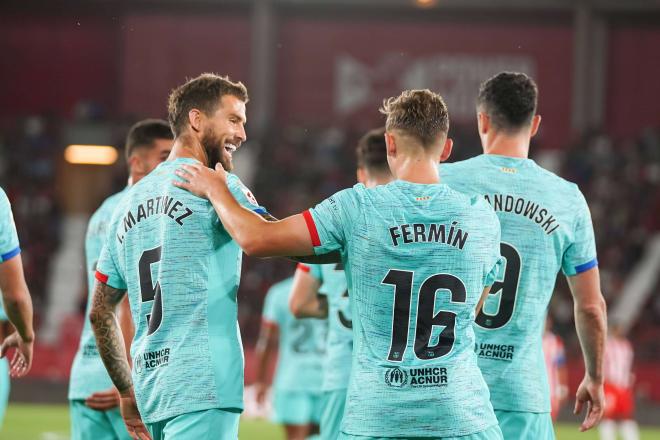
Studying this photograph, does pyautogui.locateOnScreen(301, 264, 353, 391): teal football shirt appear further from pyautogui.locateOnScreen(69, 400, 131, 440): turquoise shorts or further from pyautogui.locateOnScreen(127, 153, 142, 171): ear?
pyautogui.locateOnScreen(69, 400, 131, 440): turquoise shorts

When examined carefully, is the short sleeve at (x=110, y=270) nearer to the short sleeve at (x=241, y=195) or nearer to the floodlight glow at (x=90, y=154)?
the short sleeve at (x=241, y=195)

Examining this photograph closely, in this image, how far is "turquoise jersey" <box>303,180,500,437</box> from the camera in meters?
3.98

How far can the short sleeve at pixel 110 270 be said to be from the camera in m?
4.56

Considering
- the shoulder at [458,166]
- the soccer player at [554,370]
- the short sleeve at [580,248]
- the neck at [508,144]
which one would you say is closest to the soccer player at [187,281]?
the shoulder at [458,166]

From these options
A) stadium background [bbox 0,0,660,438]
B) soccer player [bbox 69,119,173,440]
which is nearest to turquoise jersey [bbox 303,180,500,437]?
soccer player [bbox 69,119,173,440]

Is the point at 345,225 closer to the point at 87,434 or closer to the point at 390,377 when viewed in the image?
the point at 390,377

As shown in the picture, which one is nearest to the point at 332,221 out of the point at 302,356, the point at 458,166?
the point at 458,166

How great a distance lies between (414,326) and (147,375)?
3.57 feet

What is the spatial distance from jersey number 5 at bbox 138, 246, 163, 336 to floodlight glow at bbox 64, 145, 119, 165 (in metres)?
22.1

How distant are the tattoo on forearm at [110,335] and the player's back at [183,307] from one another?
24 centimetres

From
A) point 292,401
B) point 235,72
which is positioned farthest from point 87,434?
point 235,72

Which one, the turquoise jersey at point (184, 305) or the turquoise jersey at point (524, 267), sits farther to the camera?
the turquoise jersey at point (524, 267)

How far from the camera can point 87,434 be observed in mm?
5875

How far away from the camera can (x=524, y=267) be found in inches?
197
